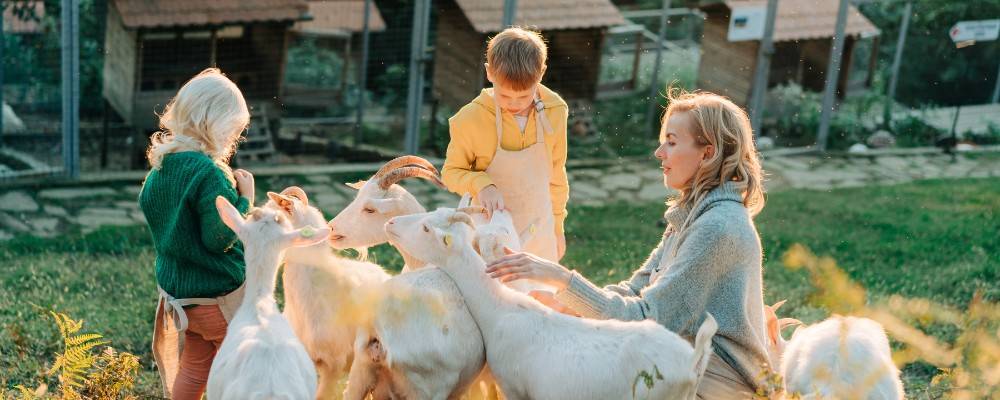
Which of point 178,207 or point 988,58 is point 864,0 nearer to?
point 988,58

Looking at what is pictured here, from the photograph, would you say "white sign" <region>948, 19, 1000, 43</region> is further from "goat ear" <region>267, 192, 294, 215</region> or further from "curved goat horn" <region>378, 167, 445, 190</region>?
"goat ear" <region>267, 192, 294, 215</region>

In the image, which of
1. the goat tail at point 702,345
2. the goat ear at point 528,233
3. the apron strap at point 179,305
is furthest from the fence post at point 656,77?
the goat tail at point 702,345

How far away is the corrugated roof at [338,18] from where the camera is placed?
38.0 ft

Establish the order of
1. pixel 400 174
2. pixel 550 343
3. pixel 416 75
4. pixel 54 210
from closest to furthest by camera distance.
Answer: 1. pixel 550 343
2. pixel 400 174
3. pixel 54 210
4. pixel 416 75

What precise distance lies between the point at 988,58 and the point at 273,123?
865 centimetres

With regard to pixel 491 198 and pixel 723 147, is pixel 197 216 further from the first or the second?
pixel 723 147

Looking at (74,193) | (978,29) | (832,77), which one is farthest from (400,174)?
(978,29)

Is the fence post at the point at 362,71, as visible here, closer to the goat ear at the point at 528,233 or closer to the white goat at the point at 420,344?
the goat ear at the point at 528,233

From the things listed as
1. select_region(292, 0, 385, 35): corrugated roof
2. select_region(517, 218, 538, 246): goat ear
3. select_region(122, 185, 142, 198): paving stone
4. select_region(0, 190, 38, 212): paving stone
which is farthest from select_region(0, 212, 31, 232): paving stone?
select_region(517, 218, 538, 246): goat ear

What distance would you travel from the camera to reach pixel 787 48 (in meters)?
13.2

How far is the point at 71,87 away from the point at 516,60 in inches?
253

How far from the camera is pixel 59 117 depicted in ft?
34.3

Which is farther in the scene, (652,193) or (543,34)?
(543,34)

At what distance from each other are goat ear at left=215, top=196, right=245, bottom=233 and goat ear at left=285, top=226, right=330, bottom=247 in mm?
198
